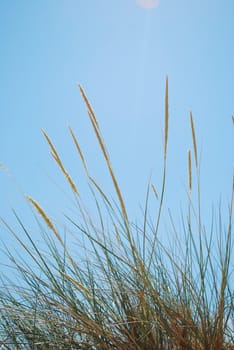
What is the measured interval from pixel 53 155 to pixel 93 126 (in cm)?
16

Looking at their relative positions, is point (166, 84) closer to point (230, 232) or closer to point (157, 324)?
point (230, 232)

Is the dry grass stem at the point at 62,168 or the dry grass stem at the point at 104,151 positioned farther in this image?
the dry grass stem at the point at 62,168

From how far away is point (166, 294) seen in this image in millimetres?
1391

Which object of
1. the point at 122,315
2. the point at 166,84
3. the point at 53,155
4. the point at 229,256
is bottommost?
the point at 122,315

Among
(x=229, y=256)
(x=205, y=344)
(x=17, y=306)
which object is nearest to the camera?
(x=205, y=344)

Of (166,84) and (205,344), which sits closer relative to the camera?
(205,344)

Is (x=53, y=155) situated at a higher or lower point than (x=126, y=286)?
higher

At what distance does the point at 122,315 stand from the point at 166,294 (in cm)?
15

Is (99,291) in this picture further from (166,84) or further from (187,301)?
(166,84)

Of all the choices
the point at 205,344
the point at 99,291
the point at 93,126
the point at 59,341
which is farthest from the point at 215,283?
the point at 93,126

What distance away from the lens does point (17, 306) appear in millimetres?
1472

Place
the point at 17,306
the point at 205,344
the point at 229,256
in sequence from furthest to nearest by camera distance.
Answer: the point at 17,306
the point at 229,256
the point at 205,344

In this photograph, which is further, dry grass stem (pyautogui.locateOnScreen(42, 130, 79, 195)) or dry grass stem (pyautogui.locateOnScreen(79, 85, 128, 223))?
dry grass stem (pyautogui.locateOnScreen(42, 130, 79, 195))

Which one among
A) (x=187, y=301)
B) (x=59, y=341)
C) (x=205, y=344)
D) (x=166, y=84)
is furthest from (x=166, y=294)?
(x=166, y=84)
